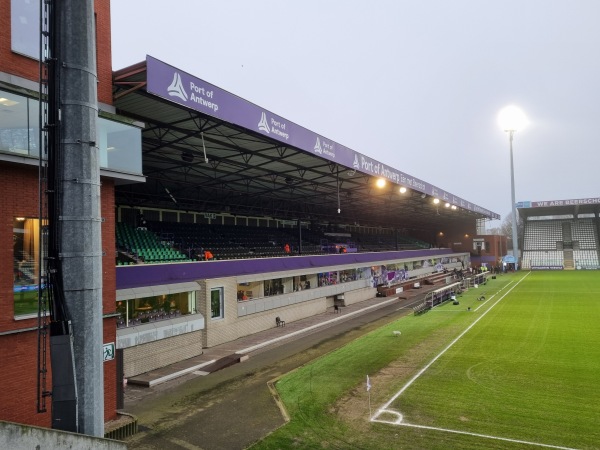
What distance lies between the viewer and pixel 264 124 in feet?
59.7

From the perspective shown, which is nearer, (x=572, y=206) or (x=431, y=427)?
(x=431, y=427)

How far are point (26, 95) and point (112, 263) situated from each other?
4.81 metres

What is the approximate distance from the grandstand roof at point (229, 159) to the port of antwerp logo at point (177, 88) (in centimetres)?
3

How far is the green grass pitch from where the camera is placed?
33.1 ft

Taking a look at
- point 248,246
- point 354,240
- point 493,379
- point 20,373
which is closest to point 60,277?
point 20,373

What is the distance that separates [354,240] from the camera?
57375 millimetres

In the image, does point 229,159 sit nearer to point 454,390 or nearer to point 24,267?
point 24,267

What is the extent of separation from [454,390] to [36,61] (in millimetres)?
14663

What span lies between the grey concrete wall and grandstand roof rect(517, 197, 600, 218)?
304 ft

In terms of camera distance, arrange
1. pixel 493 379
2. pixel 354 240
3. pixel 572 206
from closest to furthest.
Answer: pixel 493 379, pixel 354 240, pixel 572 206

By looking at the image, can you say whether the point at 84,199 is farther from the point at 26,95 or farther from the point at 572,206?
the point at 572,206

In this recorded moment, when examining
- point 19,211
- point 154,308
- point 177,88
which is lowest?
point 154,308

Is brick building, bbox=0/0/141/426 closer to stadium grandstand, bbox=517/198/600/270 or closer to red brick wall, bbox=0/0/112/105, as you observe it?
red brick wall, bbox=0/0/112/105

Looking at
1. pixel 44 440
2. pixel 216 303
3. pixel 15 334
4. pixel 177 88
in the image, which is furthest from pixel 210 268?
pixel 44 440
